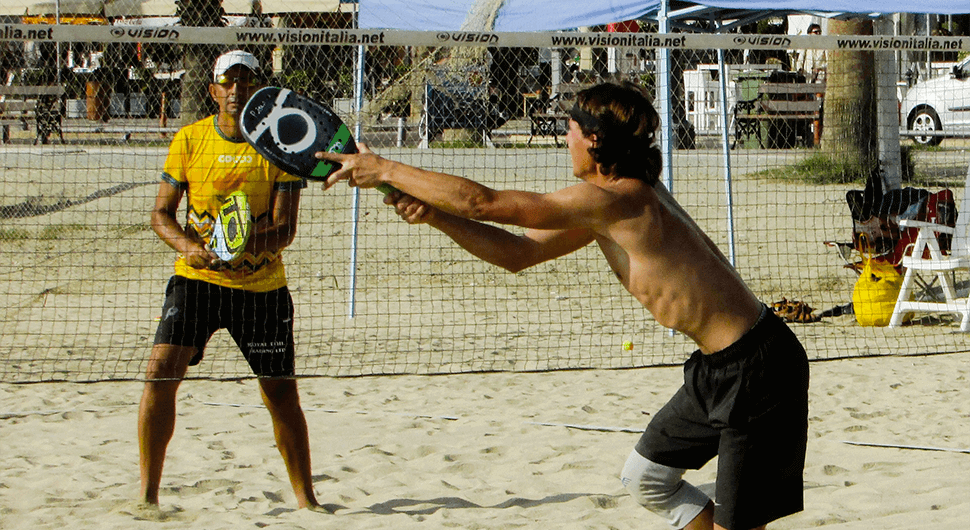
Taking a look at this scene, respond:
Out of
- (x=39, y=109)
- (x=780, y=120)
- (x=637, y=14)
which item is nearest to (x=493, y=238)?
(x=637, y=14)

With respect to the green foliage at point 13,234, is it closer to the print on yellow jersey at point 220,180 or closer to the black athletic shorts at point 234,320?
the print on yellow jersey at point 220,180

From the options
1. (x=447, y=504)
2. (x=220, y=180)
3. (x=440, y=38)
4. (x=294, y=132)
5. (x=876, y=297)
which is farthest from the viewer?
(x=876, y=297)

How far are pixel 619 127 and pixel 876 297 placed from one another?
19.6 feet

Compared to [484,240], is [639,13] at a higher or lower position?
higher

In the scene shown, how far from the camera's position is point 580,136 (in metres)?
3.01

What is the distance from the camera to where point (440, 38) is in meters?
5.84

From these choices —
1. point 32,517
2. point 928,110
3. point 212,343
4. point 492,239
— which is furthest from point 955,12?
point 928,110

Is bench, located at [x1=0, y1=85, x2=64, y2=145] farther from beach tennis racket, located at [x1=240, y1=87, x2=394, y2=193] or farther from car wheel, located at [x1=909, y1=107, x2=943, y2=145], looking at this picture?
car wheel, located at [x1=909, y1=107, x2=943, y2=145]

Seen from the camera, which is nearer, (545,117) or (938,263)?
(938,263)

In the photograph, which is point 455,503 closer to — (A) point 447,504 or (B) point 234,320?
(A) point 447,504

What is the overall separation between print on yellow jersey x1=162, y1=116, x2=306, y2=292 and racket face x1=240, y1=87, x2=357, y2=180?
2.51ft

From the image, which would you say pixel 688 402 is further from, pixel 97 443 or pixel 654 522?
pixel 97 443

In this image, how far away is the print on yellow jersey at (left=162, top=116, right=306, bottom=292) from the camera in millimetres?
4133

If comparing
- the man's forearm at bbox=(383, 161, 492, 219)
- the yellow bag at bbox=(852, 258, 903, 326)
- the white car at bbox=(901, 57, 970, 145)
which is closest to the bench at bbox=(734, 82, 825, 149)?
the white car at bbox=(901, 57, 970, 145)
